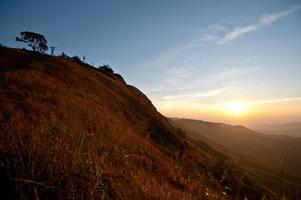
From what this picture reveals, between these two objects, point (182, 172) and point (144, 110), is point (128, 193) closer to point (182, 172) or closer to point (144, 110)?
point (182, 172)

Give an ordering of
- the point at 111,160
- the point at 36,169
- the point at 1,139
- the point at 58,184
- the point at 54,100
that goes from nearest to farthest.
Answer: the point at 58,184, the point at 36,169, the point at 1,139, the point at 111,160, the point at 54,100

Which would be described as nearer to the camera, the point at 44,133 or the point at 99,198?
the point at 99,198

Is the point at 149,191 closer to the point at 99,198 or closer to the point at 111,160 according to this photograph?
the point at 99,198

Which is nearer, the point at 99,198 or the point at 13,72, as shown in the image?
the point at 99,198

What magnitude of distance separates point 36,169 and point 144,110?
3662 cm

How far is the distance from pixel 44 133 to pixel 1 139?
1.98ft

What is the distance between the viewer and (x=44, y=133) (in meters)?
3.70

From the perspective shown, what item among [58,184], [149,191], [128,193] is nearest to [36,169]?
[58,184]

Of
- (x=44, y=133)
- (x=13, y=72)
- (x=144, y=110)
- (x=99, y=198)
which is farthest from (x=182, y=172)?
(x=144, y=110)

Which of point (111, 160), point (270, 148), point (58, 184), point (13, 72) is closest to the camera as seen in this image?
point (58, 184)

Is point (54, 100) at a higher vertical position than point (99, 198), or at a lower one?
higher

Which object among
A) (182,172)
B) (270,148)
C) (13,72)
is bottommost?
(270,148)

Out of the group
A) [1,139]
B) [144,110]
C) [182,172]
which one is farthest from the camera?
[144,110]

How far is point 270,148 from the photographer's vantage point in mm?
170000
